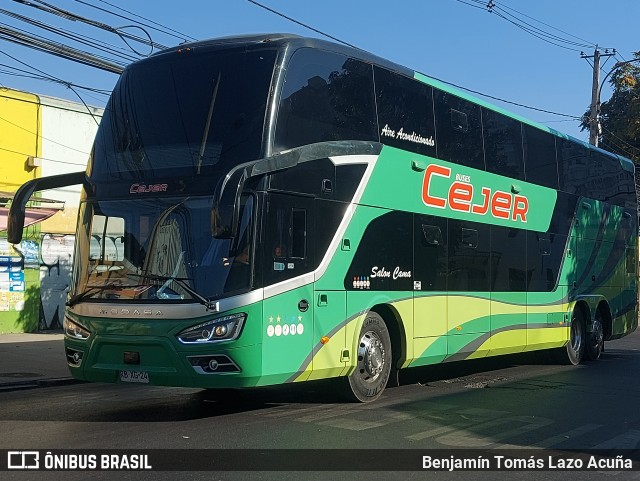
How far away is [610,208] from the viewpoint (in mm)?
18172

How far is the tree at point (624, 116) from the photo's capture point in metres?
39.6

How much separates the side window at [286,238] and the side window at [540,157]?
6.61 m

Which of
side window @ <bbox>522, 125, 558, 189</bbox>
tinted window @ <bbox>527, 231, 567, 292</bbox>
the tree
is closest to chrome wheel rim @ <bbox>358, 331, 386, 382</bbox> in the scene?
tinted window @ <bbox>527, 231, 567, 292</bbox>

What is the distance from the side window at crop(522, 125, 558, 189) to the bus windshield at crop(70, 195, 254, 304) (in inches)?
298

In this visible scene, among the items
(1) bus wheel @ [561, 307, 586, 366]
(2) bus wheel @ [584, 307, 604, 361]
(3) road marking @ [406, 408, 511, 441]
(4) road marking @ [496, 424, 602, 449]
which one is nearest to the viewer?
(4) road marking @ [496, 424, 602, 449]

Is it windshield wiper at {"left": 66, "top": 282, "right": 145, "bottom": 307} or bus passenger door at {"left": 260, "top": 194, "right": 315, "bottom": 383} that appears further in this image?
windshield wiper at {"left": 66, "top": 282, "right": 145, "bottom": 307}

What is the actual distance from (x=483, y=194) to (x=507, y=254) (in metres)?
1.37

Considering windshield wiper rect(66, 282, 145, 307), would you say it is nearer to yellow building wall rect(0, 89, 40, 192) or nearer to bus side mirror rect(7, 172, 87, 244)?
bus side mirror rect(7, 172, 87, 244)

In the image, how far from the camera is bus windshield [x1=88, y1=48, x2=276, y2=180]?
887 cm

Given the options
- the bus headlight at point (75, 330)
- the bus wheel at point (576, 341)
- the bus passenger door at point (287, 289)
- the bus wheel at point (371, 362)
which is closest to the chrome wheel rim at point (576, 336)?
the bus wheel at point (576, 341)

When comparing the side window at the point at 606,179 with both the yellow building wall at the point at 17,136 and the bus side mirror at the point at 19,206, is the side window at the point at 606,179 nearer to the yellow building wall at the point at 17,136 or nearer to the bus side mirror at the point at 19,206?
the bus side mirror at the point at 19,206

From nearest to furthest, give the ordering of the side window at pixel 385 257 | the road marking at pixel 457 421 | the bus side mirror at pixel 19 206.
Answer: the road marking at pixel 457 421 < the bus side mirror at pixel 19 206 < the side window at pixel 385 257

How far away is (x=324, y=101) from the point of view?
980 cm

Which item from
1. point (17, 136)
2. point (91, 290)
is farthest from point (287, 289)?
point (17, 136)
